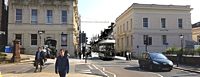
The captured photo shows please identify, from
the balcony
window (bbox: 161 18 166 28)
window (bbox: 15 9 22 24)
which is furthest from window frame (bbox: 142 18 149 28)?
window (bbox: 15 9 22 24)

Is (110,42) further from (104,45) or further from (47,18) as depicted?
(47,18)

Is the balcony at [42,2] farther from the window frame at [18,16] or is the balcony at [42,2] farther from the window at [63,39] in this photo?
the window at [63,39]

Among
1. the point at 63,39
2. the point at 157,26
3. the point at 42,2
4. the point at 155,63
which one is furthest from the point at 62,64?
the point at 157,26

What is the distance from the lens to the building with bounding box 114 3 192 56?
63938 mm

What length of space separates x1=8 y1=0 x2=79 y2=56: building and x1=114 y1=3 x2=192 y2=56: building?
12122 mm

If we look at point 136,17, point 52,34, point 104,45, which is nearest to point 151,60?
point 104,45

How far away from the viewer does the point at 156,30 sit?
64938 millimetres

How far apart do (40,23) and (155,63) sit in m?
32.8

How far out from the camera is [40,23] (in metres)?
57.9

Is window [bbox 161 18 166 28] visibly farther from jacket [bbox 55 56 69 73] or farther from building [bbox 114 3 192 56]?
jacket [bbox 55 56 69 73]

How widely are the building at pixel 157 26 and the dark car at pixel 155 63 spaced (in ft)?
108

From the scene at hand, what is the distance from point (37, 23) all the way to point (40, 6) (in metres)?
2.70

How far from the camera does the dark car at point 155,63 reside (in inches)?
1102

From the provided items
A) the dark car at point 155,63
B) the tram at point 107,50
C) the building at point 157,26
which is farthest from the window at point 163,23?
the dark car at point 155,63
